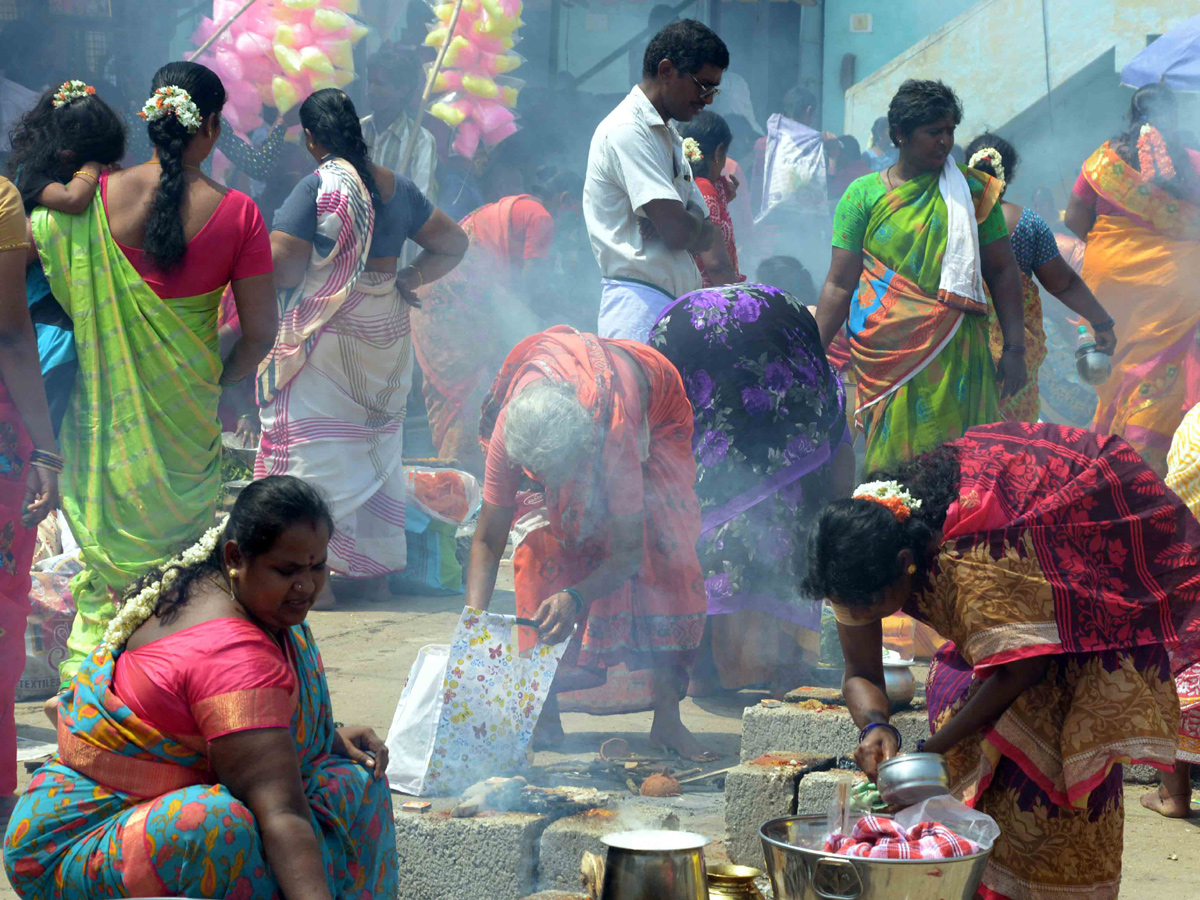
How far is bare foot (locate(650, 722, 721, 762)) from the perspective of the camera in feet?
13.9

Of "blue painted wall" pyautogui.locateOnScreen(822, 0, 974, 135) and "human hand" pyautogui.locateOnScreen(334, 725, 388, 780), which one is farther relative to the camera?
"blue painted wall" pyautogui.locateOnScreen(822, 0, 974, 135)

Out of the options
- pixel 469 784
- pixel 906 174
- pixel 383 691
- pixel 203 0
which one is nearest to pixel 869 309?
pixel 906 174

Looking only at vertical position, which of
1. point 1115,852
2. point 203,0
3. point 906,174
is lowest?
point 1115,852

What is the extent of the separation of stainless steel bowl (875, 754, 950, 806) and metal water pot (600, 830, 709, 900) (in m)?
0.36

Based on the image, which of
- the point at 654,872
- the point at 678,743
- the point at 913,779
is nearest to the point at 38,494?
the point at 678,743

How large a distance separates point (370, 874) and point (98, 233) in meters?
2.14

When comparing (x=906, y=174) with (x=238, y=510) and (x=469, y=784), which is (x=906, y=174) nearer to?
(x=469, y=784)

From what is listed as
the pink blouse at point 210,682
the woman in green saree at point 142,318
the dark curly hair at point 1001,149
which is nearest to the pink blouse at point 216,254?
the woman in green saree at point 142,318

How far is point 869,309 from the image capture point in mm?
5387

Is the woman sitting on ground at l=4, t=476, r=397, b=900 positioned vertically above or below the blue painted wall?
below

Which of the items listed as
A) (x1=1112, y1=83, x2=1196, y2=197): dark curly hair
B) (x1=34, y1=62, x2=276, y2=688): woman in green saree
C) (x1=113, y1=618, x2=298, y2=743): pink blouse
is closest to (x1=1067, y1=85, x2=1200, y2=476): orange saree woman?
(x1=1112, y1=83, x2=1196, y2=197): dark curly hair

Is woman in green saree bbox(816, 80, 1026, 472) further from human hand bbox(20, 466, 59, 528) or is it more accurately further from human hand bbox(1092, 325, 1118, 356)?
human hand bbox(20, 466, 59, 528)

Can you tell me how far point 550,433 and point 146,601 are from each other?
1.45 meters

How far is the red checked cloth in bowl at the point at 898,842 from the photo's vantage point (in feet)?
7.70
